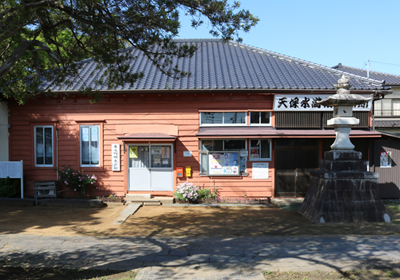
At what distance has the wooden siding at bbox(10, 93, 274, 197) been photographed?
13008 mm

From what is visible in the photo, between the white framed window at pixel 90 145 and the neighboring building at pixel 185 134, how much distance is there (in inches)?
1.7

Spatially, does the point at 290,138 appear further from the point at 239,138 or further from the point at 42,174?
the point at 42,174

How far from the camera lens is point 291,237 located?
7.72m

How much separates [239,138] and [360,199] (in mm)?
4934

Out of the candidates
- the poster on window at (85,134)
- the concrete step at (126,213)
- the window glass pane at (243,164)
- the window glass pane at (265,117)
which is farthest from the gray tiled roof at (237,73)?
the concrete step at (126,213)

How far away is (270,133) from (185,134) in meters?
3.48

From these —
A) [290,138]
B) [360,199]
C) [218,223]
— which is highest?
[290,138]

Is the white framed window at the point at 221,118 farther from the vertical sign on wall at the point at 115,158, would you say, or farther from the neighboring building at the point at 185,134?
the vertical sign on wall at the point at 115,158

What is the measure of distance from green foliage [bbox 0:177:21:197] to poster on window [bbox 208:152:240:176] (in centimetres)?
801

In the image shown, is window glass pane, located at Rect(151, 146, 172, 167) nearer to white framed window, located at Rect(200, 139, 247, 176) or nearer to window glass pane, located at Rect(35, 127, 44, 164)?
white framed window, located at Rect(200, 139, 247, 176)

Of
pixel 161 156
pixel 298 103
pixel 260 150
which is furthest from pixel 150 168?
pixel 298 103

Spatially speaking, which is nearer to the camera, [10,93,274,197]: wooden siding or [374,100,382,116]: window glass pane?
[10,93,274,197]: wooden siding

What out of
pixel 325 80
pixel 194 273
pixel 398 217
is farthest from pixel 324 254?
pixel 325 80

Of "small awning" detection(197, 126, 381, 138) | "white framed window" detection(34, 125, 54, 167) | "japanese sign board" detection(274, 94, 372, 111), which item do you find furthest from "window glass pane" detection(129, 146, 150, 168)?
"japanese sign board" detection(274, 94, 372, 111)
